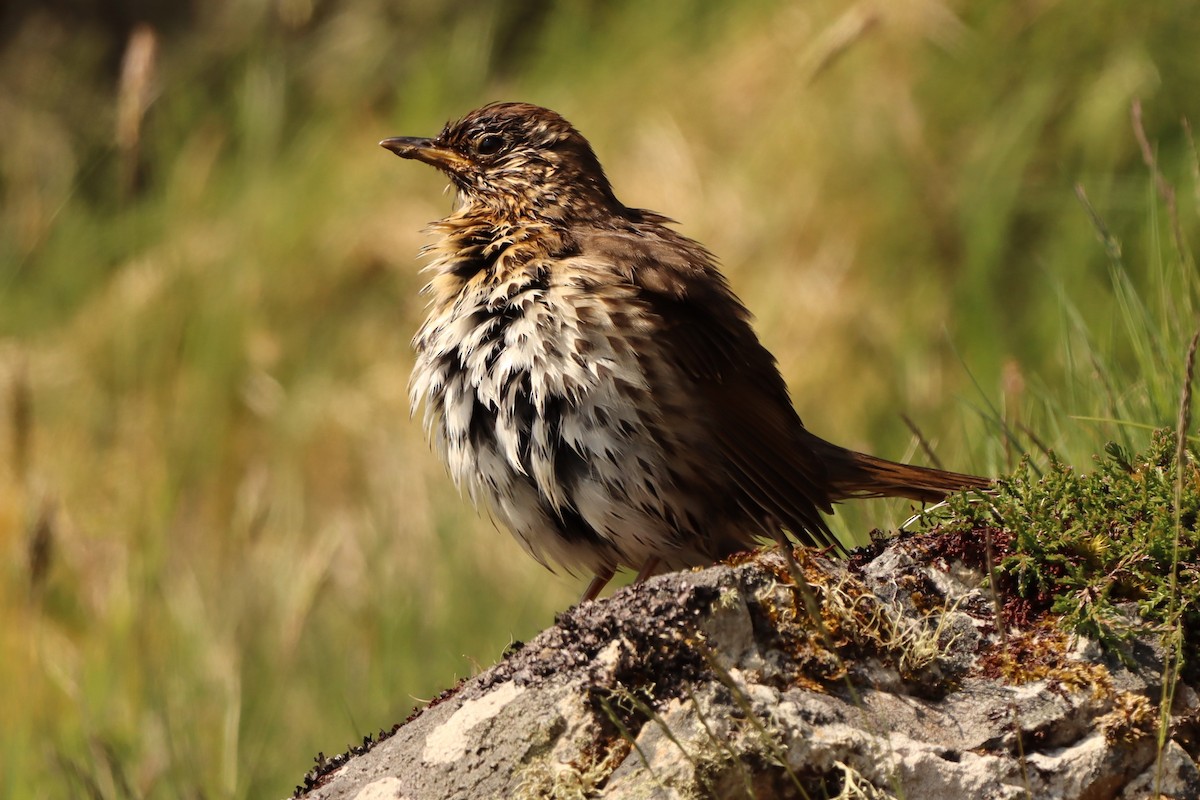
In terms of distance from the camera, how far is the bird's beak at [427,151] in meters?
4.80

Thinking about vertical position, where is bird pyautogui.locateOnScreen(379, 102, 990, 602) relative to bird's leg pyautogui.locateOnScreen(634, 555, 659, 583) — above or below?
above

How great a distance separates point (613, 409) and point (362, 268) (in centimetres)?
524

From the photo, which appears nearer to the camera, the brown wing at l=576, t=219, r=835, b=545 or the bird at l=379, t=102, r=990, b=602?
the bird at l=379, t=102, r=990, b=602

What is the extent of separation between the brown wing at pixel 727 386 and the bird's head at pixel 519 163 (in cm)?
34

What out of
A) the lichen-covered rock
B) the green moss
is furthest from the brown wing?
the lichen-covered rock

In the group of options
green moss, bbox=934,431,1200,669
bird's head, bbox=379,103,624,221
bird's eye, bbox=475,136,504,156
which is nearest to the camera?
green moss, bbox=934,431,1200,669

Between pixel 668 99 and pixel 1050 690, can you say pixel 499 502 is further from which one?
pixel 668 99

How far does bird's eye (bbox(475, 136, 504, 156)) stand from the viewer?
4.79 metres

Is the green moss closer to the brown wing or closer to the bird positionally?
the bird

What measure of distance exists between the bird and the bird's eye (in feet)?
1.74

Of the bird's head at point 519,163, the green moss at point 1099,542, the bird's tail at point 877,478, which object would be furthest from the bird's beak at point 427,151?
the green moss at point 1099,542

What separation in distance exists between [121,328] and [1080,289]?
4.98 meters

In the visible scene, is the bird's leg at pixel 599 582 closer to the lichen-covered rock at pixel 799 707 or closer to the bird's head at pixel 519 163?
the bird's head at pixel 519 163

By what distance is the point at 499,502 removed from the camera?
381 cm
